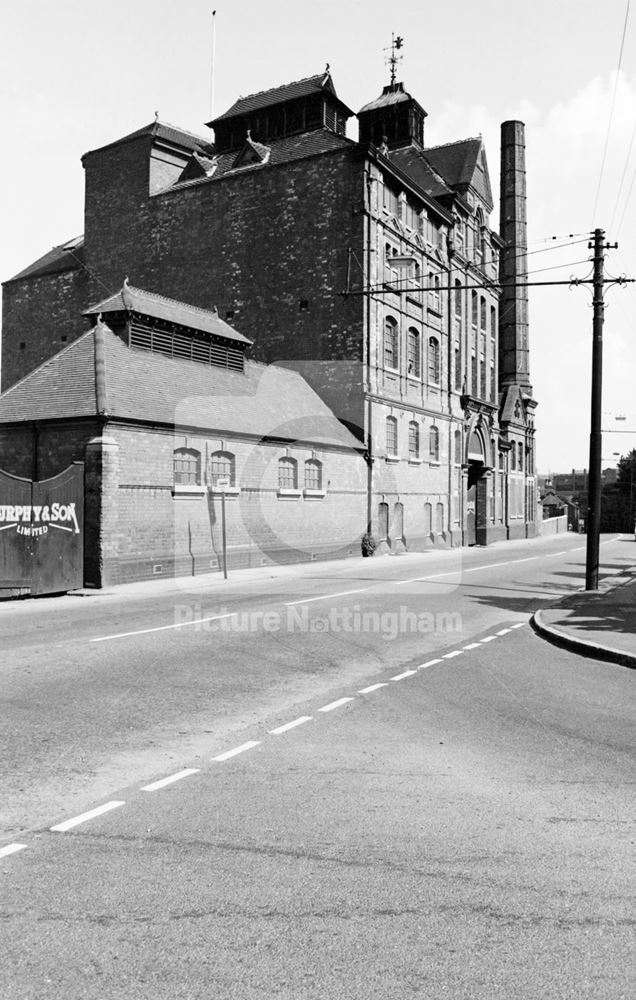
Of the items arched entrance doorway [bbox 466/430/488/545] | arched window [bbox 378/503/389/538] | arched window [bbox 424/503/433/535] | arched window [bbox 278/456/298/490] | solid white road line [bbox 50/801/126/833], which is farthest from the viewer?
arched entrance doorway [bbox 466/430/488/545]

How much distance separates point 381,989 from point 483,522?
47.2 m

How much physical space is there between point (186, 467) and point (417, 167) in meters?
29.9

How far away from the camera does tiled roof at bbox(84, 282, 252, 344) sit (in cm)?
2662

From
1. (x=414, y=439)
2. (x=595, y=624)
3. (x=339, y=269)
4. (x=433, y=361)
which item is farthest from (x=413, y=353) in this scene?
(x=595, y=624)

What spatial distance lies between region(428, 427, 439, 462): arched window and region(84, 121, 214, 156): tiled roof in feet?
63.3

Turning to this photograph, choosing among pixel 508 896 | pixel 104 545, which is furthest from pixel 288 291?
pixel 508 896

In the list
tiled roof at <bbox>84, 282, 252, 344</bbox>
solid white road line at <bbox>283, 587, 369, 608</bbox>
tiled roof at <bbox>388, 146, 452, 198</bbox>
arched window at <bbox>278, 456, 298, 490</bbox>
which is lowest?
solid white road line at <bbox>283, 587, 369, 608</bbox>

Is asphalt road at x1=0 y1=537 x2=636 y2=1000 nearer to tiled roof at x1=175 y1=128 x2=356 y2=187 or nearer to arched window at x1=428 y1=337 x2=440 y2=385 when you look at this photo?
tiled roof at x1=175 y1=128 x2=356 y2=187

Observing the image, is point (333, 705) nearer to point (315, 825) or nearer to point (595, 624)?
point (315, 825)

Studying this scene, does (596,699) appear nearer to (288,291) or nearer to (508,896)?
(508,896)

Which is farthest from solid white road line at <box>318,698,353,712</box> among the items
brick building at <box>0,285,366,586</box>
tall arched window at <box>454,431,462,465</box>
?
A: tall arched window at <box>454,431,462,465</box>

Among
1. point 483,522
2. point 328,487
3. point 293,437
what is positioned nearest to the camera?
point 293,437

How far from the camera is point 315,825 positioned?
523 centimetres

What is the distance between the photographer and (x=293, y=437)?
30141mm
